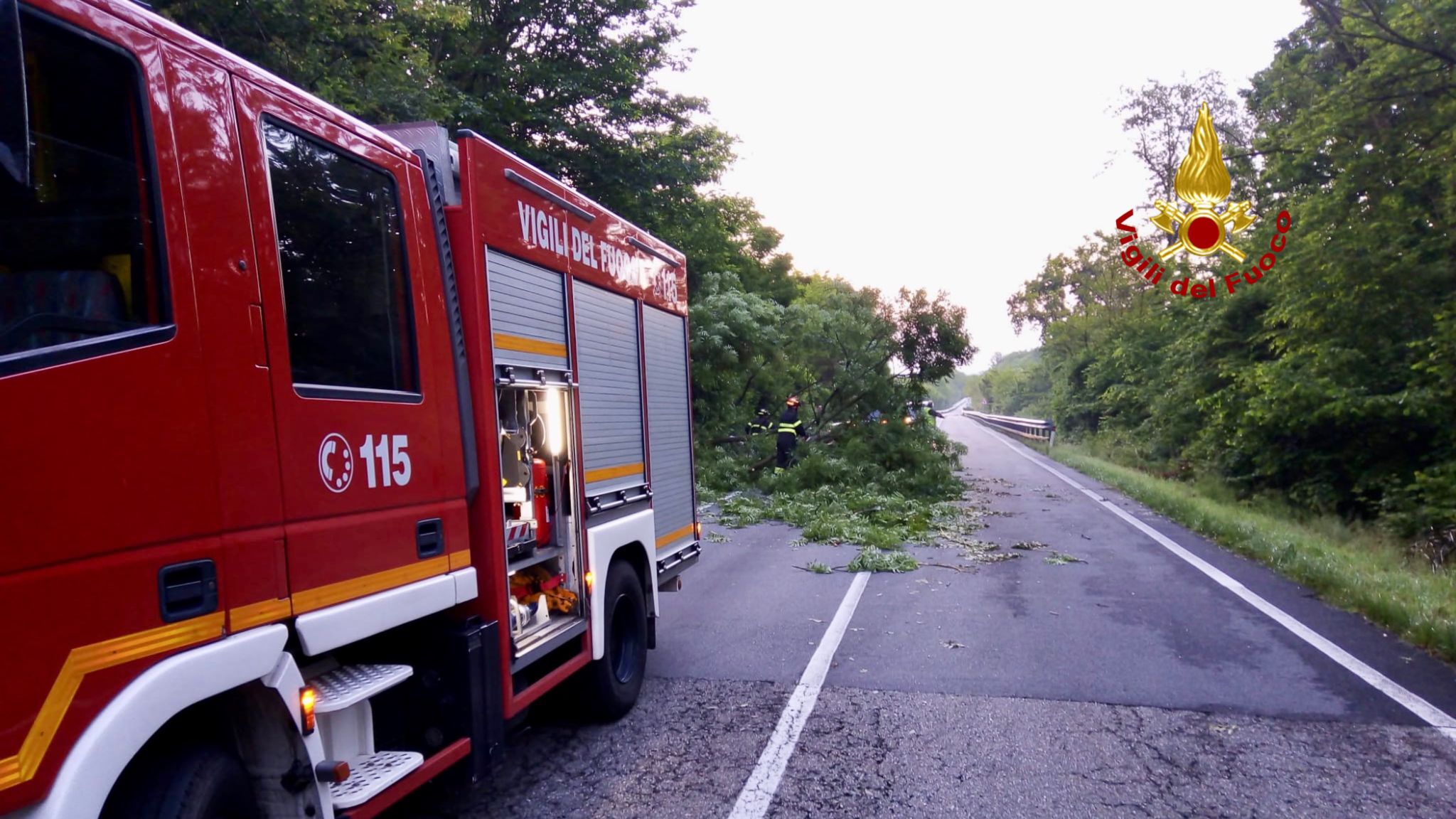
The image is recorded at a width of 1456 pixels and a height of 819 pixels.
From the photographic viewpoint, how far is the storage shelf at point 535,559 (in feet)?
15.6

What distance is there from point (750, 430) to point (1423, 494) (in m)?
12.0

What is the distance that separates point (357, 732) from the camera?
141 inches

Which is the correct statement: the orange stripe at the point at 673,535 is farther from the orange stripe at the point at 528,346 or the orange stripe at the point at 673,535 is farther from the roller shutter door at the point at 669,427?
the orange stripe at the point at 528,346

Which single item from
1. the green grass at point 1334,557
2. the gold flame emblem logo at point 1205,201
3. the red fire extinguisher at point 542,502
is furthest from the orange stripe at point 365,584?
the gold flame emblem logo at point 1205,201

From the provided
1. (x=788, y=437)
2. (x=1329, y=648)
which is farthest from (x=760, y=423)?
(x=1329, y=648)

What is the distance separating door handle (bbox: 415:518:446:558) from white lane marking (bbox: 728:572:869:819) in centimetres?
187

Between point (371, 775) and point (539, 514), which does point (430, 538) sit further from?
point (539, 514)

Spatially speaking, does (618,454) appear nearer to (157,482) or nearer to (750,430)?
(157,482)

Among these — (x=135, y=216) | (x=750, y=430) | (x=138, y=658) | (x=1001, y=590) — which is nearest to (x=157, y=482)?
(x=138, y=658)

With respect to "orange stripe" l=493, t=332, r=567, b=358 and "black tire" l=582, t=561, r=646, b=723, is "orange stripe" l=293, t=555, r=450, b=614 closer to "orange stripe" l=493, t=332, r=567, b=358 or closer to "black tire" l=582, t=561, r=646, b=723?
"orange stripe" l=493, t=332, r=567, b=358

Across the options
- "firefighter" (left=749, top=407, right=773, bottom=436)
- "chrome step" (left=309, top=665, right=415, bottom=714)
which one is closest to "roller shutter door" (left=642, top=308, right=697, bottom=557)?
"chrome step" (left=309, top=665, right=415, bottom=714)

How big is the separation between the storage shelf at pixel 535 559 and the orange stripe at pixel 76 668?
1837 millimetres

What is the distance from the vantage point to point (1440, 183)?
14.3 meters

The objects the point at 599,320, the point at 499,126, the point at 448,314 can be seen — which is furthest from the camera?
the point at 499,126
